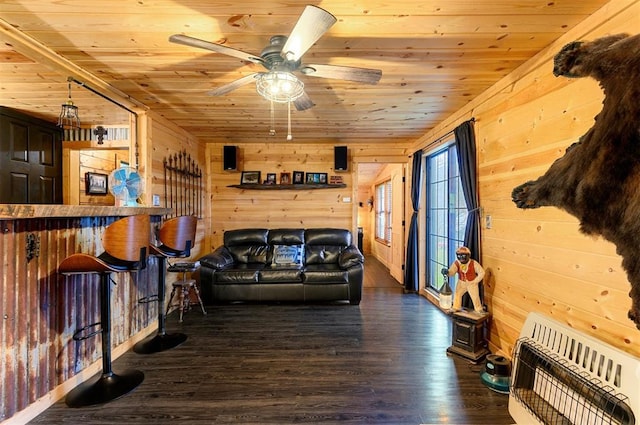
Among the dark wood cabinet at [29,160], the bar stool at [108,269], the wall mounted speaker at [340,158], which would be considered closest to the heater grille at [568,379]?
the bar stool at [108,269]

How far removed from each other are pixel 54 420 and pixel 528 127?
3836 mm

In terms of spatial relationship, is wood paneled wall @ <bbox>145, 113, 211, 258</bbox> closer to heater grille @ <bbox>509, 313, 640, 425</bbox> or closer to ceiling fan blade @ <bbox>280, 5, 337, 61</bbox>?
ceiling fan blade @ <bbox>280, 5, 337, 61</bbox>

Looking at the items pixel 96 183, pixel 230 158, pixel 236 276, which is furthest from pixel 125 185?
pixel 230 158

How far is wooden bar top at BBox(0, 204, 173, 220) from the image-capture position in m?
1.47

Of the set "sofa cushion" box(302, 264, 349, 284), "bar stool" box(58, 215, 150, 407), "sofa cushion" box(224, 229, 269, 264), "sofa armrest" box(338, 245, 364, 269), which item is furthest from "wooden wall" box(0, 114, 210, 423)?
"sofa armrest" box(338, 245, 364, 269)

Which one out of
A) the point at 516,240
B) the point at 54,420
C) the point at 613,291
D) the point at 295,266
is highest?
the point at 516,240

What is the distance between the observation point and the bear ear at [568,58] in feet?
3.14

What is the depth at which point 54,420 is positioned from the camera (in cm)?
172

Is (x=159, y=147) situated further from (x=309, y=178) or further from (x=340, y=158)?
(x=340, y=158)

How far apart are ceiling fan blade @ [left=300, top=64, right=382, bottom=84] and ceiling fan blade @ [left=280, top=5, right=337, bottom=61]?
5.4 inches

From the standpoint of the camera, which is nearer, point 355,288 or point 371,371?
point 371,371

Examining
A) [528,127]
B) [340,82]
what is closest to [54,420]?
[340,82]

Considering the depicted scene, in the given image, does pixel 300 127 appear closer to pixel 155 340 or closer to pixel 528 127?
pixel 528 127

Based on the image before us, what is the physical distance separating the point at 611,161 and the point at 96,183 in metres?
5.26
